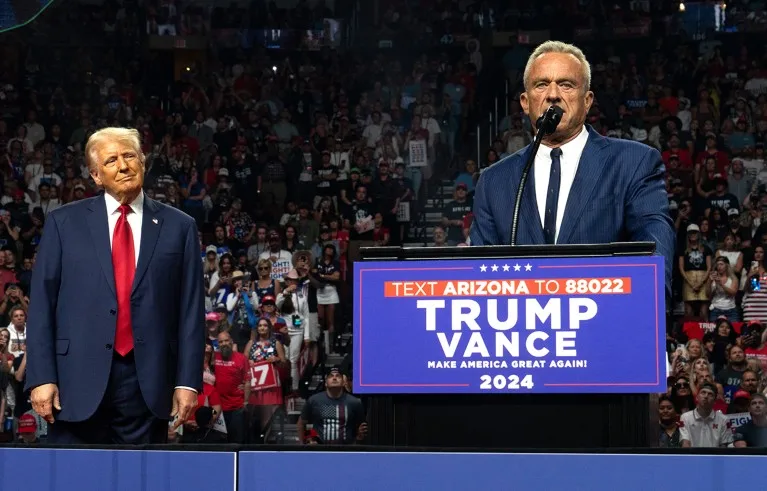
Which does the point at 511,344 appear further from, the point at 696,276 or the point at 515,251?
the point at 696,276

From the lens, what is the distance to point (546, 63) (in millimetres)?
3426

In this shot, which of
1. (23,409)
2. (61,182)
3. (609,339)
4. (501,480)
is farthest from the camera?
(61,182)

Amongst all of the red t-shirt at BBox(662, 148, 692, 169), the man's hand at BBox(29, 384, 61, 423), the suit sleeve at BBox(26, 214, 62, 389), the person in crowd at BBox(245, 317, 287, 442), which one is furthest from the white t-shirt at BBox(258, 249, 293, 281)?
the man's hand at BBox(29, 384, 61, 423)

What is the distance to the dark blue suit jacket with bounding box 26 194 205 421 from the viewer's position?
153 inches

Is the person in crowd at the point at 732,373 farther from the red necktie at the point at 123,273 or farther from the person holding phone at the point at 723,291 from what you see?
the red necktie at the point at 123,273

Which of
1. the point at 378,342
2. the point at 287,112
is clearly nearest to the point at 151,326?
the point at 378,342

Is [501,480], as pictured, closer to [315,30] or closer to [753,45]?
[753,45]

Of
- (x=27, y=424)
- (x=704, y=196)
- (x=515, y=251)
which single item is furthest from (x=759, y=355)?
(x=515, y=251)

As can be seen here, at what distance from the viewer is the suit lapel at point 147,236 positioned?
3986 millimetres

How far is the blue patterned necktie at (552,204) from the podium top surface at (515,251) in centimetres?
59

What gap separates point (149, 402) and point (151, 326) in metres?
0.22

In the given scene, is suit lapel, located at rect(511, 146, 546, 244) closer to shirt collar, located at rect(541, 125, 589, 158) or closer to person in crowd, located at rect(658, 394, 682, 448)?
shirt collar, located at rect(541, 125, 589, 158)

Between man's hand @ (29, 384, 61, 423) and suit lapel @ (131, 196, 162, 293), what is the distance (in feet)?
1.23

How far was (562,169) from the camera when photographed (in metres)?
3.48
